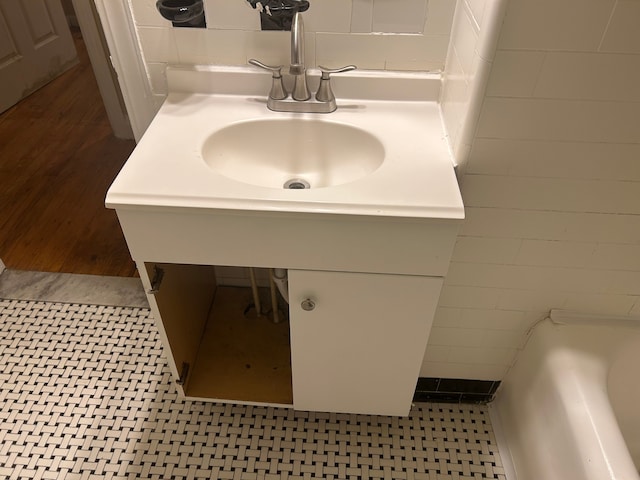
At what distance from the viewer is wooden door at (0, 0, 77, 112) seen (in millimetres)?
2637

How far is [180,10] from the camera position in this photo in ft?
3.29

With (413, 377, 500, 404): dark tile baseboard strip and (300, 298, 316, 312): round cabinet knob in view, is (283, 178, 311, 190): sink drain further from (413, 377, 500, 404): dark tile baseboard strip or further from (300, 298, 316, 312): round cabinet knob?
(413, 377, 500, 404): dark tile baseboard strip

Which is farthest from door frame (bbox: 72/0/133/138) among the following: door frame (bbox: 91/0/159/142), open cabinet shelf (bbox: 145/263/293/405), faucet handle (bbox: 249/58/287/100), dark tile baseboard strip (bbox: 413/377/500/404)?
dark tile baseboard strip (bbox: 413/377/500/404)

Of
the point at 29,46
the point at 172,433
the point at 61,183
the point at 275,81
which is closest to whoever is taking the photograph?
the point at 275,81

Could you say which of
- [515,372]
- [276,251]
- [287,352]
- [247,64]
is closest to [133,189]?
[276,251]

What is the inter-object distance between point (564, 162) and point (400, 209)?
346mm

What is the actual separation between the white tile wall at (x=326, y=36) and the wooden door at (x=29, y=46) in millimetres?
2046

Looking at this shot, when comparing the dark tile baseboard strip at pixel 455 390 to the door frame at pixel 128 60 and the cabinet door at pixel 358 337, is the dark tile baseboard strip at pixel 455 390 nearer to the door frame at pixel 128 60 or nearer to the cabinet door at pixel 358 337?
the cabinet door at pixel 358 337

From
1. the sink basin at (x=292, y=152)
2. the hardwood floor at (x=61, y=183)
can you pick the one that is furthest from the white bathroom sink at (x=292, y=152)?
the hardwood floor at (x=61, y=183)

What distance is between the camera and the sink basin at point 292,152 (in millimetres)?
1073

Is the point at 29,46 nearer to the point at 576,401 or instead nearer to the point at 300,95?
the point at 300,95

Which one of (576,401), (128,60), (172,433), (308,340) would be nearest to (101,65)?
(128,60)

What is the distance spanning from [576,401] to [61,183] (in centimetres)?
216

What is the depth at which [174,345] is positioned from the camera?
3.98 ft
